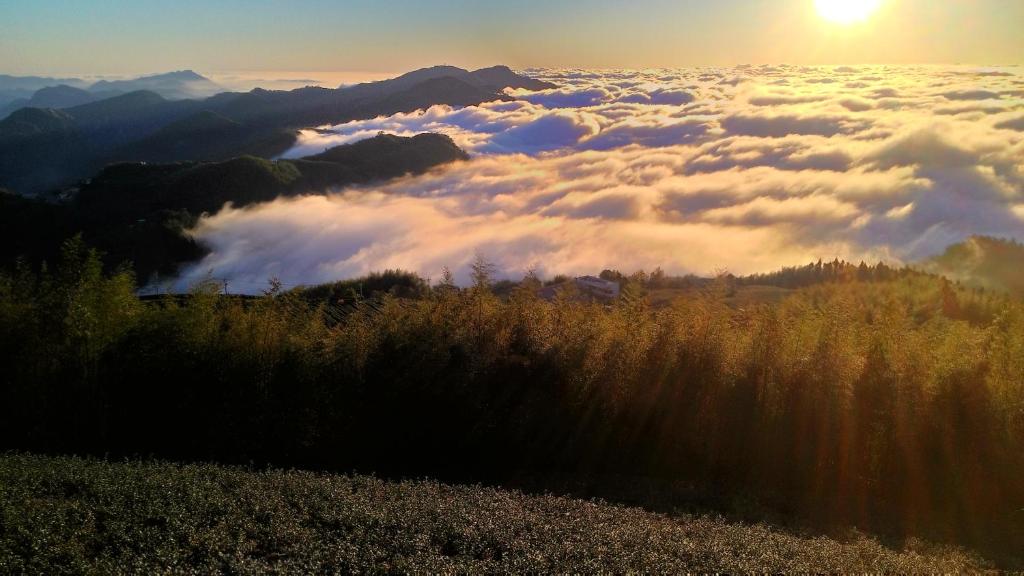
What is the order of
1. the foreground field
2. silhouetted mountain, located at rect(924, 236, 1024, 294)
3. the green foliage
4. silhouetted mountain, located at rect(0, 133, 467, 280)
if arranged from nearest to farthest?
the foreground field
the green foliage
silhouetted mountain, located at rect(0, 133, 467, 280)
silhouetted mountain, located at rect(924, 236, 1024, 294)

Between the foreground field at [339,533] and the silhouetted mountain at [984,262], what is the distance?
9835 cm

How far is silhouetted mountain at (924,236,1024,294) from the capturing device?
9181cm

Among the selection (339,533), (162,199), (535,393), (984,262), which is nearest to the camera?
(339,533)

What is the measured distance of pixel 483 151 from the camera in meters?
181

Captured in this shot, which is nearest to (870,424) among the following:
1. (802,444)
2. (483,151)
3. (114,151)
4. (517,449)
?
(802,444)

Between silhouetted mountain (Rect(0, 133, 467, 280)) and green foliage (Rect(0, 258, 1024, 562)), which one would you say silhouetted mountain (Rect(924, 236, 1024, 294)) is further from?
silhouetted mountain (Rect(0, 133, 467, 280))

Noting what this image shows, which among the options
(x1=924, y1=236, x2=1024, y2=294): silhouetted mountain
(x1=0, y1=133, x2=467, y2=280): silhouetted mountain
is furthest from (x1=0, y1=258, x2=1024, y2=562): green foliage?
(x1=924, y1=236, x2=1024, y2=294): silhouetted mountain

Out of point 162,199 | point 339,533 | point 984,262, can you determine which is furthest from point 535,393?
point 984,262

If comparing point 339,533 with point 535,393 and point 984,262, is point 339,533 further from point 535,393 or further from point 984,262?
point 984,262

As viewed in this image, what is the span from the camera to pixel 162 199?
10306 cm

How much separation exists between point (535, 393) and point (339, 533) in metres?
9.85

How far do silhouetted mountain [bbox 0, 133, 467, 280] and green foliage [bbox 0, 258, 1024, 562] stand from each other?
238 ft

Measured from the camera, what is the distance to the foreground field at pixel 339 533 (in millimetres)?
8867

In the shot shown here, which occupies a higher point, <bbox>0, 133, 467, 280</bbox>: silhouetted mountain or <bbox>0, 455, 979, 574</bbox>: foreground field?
<bbox>0, 133, 467, 280</bbox>: silhouetted mountain
